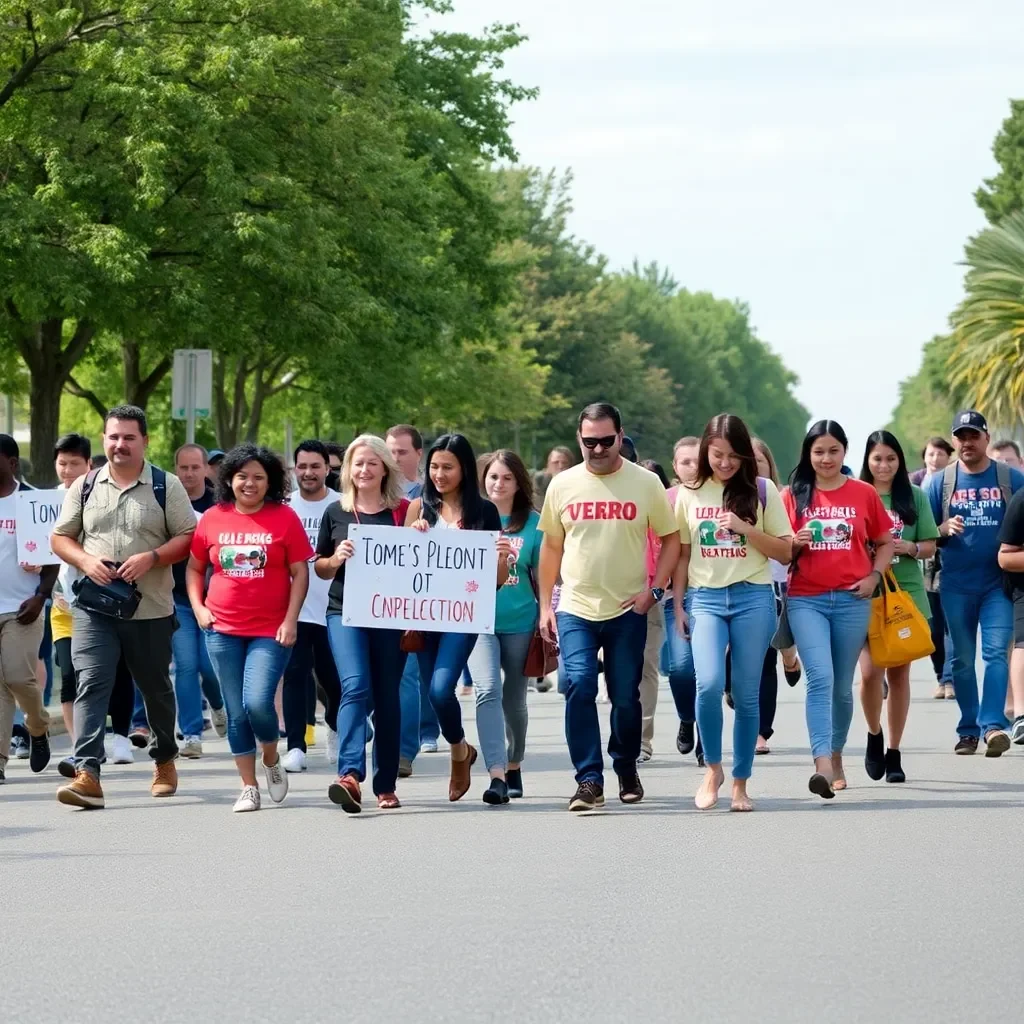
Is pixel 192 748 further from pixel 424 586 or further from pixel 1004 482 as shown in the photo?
pixel 1004 482

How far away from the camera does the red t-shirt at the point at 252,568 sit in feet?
35.4

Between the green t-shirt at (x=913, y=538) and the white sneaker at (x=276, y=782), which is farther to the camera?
the green t-shirt at (x=913, y=538)

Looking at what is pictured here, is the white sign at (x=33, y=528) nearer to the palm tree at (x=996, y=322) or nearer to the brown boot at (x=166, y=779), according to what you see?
the brown boot at (x=166, y=779)

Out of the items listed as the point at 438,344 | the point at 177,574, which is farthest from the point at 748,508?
the point at 438,344

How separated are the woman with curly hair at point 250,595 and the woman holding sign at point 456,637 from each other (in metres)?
0.65

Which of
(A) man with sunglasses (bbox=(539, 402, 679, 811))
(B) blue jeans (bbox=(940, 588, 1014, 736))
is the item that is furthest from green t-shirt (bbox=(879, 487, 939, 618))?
(A) man with sunglasses (bbox=(539, 402, 679, 811))

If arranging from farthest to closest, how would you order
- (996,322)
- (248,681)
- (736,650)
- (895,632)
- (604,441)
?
1. (996,322)
2. (895,632)
3. (248,681)
4. (736,650)
5. (604,441)

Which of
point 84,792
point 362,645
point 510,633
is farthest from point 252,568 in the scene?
point 84,792

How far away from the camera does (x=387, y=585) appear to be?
419 inches

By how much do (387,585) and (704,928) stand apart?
3.64m

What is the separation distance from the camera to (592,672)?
10.5 m

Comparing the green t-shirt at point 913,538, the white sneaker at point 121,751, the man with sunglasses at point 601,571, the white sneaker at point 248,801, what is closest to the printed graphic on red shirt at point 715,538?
the man with sunglasses at point 601,571

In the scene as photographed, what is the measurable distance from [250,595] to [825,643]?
2.79 metres

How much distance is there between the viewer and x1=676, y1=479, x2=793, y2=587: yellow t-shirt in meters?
10.6
